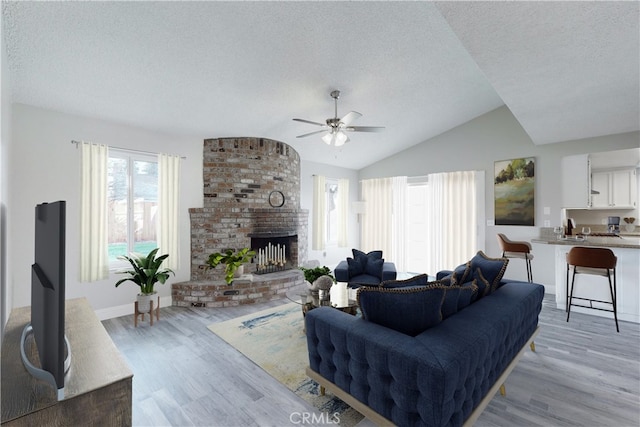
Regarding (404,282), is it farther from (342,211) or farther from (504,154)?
(342,211)

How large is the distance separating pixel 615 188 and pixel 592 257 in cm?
199

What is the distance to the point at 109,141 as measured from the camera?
3668mm

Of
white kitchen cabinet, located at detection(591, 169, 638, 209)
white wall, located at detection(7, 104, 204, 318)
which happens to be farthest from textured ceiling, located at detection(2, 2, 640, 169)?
Result: white kitchen cabinet, located at detection(591, 169, 638, 209)

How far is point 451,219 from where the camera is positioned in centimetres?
585

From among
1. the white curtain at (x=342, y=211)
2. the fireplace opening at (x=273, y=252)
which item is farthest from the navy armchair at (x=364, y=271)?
A: the white curtain at (x=342, y=211)

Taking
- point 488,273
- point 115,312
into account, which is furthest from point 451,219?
point 115,312

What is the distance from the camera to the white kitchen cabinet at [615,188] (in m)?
4.22

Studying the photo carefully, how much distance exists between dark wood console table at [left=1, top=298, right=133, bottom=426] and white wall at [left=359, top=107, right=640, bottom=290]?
5.87 meters

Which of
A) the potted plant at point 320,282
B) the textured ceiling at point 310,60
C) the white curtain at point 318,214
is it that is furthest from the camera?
the white curtain at point 318,214

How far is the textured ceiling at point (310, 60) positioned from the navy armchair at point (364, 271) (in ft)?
7.82

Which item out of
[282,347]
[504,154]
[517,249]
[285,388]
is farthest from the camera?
[504,154]

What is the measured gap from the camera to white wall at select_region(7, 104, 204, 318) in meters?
3.05

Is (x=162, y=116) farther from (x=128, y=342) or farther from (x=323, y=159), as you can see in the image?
(x=323, y=159)

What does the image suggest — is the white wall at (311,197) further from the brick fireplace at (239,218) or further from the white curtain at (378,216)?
the brick fireplace at (239,218)
